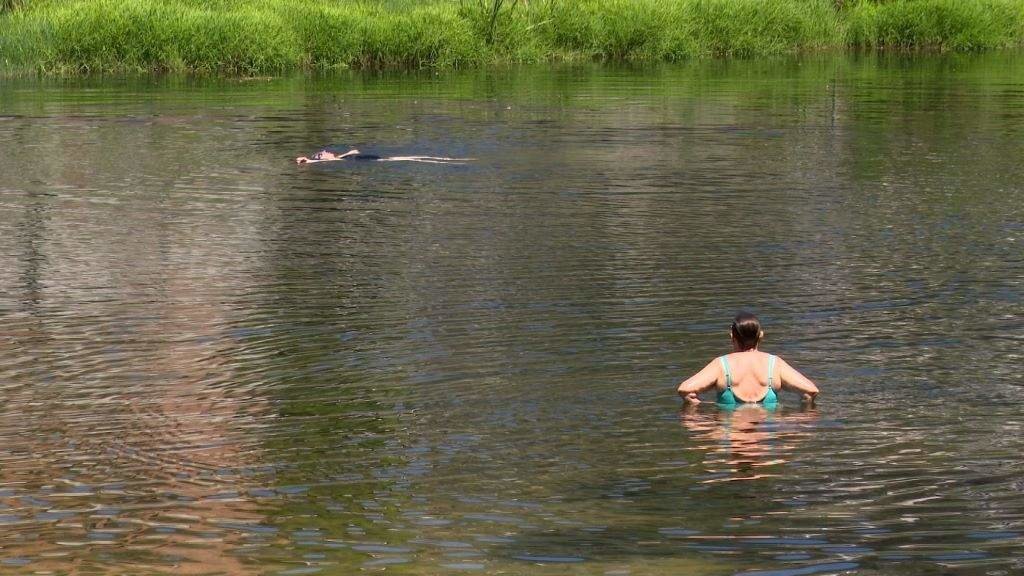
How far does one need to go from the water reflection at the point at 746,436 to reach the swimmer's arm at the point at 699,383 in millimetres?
91

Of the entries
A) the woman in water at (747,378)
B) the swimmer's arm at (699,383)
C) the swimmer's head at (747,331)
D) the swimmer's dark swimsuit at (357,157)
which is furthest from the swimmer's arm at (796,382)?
the swimmer's dark swimsuit at (357,157)

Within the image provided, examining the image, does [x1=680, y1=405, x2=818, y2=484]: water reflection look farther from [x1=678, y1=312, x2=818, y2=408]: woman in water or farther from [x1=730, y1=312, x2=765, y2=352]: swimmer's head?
[x1=730, y1=312, x2=765, y2=352]: swimmer's head

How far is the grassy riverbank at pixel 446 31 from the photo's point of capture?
4503 cm

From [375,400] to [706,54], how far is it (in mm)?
44705

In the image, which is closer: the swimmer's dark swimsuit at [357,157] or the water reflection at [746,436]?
the water reflection at [746,436]

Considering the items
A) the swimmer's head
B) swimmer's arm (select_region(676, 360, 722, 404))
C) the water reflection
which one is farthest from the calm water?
the swimmer's head

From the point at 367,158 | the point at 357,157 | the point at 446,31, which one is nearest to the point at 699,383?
the point at 367,158

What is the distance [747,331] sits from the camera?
35.5ft

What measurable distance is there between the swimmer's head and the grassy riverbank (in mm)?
36618

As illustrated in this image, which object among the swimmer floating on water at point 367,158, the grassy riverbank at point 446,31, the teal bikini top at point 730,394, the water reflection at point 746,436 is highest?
the grassy riverbank at point 446,31

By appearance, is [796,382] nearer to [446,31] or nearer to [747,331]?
[747,331]

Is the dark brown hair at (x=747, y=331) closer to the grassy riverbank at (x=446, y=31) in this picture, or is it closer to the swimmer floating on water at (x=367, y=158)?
the swimmer floating on water at (x=367, y=158)

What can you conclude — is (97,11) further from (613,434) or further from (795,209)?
(613,434)

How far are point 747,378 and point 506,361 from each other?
2.01m
